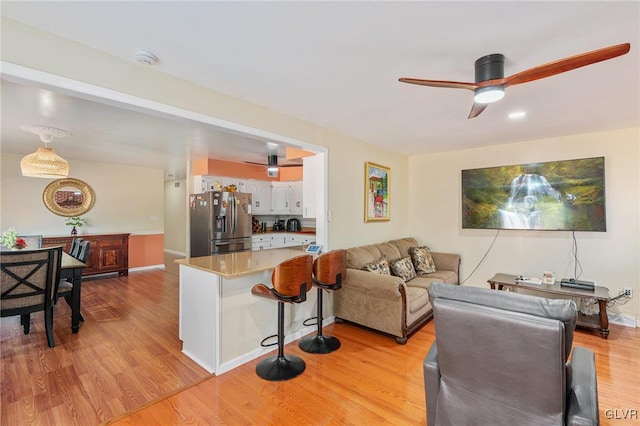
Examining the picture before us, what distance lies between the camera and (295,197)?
6719mm

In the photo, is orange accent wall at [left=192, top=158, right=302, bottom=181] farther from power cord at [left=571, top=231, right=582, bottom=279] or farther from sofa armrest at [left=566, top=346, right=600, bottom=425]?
sofa armrest at [left=566, top=346, right=600, bottom=425]

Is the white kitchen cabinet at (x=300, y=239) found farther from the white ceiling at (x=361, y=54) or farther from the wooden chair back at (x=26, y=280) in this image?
the wooden chair back at (x=26, y=280)

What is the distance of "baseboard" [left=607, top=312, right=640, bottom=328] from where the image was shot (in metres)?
3.52

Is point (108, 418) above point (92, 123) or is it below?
below

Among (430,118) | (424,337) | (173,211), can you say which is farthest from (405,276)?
(173,211)

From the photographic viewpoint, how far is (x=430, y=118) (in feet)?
10.4

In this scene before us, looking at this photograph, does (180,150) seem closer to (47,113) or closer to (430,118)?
(47,113)

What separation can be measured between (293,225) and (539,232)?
4.65 m

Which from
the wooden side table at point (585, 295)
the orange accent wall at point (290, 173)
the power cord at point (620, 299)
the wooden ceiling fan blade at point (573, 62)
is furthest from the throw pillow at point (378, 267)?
the orange accent wall at point (290, 173)

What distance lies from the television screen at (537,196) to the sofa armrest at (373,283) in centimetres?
223

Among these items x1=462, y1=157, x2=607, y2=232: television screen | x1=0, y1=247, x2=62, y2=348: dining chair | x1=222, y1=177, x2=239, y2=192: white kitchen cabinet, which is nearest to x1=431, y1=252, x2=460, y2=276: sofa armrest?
x1=462, y1=157, x2=607, y2=232: television screen

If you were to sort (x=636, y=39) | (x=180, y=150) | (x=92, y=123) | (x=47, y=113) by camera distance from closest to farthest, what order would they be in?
(x=636, y=39)
(x=47, y=113)
(x=92, y=123)
(x=180, y=150)

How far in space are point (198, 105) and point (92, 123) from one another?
2056 mm

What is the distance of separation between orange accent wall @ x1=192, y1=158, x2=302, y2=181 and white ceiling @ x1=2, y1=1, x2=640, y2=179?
215 cm
